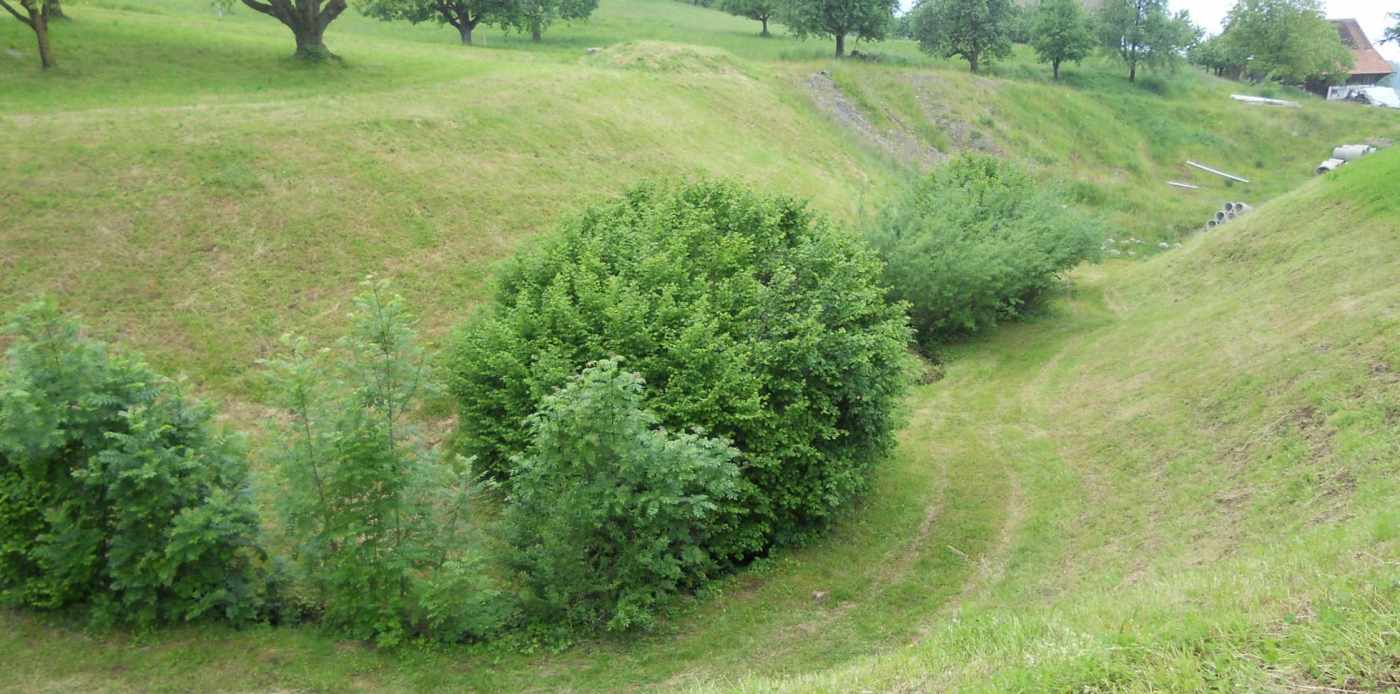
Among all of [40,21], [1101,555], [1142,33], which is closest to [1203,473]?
[1101,555]

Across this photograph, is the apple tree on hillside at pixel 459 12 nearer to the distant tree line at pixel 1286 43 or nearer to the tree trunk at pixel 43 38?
the tree trunk at pixel 43 38

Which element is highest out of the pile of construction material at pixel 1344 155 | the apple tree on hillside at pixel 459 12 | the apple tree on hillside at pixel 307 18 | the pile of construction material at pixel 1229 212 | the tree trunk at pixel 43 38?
the apple tree on hillside at pixel 459 12

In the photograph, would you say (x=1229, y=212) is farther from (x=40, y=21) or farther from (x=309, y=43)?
(x=40, y=21)

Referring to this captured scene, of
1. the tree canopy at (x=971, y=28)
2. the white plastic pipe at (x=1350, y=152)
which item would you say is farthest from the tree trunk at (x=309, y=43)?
the white plastic pipe at (x=1350, y=152)

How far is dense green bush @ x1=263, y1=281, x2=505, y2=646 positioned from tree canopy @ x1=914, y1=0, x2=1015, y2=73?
5572 centimetres

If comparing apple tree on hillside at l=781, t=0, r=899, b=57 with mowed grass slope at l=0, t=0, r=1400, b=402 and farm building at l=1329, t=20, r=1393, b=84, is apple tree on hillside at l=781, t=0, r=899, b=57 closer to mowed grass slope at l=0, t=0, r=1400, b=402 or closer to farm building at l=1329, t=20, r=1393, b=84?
mowed grass slope at l=0, t=0, r=1400, b=402

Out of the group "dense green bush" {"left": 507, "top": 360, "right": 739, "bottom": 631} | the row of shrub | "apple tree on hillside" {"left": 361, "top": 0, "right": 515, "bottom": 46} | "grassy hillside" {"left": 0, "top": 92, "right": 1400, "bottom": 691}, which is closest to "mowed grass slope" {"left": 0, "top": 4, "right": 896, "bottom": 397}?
the row of shrub

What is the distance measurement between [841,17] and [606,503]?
49.8 m

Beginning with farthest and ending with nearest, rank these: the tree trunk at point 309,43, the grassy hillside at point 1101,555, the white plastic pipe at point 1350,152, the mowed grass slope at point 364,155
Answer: the white plastic pipe at point 1350,152, the tree trunk at point 309,43, the mowed grass slope at point 364,155, the grassy hillside at point 1101,555

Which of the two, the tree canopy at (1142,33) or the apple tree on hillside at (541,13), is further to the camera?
the tree canopy at (1142,33)

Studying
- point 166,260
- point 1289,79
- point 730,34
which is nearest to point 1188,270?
point 166,260

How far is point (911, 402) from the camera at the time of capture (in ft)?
75.8

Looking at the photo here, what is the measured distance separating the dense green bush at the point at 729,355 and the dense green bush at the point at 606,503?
1.67m

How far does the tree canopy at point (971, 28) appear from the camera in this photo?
59.7 metres
